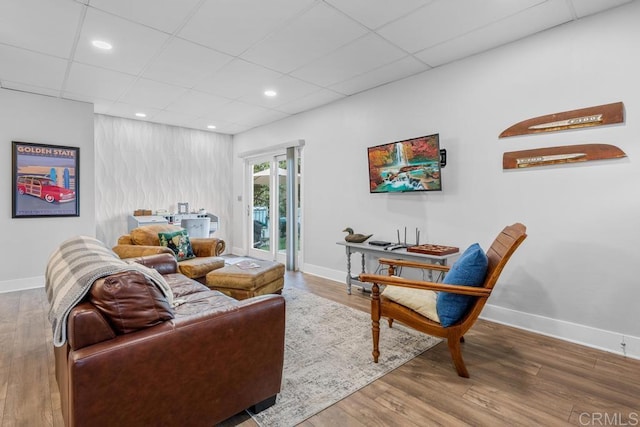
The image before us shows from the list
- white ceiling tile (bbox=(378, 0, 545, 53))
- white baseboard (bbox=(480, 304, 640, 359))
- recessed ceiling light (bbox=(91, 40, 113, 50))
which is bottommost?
white baseboard (bbox=(480, 304, 640, 359))

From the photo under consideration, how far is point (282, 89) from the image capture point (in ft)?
13.9

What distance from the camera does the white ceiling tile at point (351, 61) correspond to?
3100mm

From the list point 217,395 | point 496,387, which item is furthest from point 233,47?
point 496,387

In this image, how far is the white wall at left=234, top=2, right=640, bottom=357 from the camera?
250 cm

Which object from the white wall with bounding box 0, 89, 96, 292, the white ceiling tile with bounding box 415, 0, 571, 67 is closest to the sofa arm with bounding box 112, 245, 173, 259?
the white wall with bounding box 0, 89, 96, 292

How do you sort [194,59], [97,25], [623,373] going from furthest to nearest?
[194,59], [97,25], [623,373]

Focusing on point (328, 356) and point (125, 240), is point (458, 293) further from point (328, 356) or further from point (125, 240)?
point (125, 240)

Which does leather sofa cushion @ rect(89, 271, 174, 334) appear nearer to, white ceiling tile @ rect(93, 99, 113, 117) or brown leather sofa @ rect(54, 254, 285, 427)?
brown leather sofa @ rect(54, 254, 285, 427)

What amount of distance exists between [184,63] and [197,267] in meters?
2.28

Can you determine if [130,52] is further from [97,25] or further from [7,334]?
[7,334]

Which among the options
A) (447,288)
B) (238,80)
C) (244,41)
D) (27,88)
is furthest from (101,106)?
(447,288)

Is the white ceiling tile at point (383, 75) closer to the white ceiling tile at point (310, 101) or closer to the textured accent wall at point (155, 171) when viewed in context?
the white ceiling tile at point (310, 101)

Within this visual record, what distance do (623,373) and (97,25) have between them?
487cm

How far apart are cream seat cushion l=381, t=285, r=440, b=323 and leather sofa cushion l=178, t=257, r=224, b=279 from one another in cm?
227
